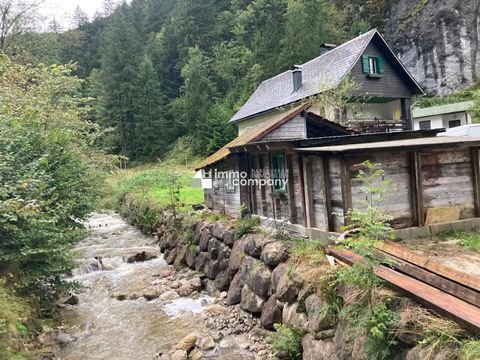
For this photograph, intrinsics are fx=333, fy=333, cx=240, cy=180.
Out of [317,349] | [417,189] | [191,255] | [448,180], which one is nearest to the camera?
[317,349]

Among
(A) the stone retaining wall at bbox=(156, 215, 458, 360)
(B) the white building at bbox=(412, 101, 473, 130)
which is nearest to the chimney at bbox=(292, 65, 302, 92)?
(B) the white building at bbox=(412, 101, 473, 130)

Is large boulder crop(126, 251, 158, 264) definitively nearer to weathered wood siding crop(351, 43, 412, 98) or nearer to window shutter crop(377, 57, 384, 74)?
weathered wood siding crop(351, 43, 412, 98)

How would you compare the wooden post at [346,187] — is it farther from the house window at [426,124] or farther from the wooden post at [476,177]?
the house window at [426,124]

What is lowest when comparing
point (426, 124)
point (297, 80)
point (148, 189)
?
point (148, 189)

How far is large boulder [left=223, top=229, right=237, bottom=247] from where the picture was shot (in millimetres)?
10242

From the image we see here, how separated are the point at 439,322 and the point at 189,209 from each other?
12967mm

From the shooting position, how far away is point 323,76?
64.9ft

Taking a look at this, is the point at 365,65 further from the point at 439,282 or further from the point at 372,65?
the point at 439,282

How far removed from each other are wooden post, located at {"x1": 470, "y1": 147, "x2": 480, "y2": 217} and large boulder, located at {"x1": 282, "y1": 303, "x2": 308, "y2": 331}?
516 cm

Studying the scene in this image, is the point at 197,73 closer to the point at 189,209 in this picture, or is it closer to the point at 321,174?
the point at 189,209

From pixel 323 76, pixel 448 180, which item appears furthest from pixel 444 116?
pixel 448 180

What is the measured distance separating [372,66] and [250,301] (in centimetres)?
1722

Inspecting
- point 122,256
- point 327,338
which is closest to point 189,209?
point 122,256

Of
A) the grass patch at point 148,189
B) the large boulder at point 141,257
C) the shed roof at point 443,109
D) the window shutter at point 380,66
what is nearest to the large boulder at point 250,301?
the large boulder at point 141,257
